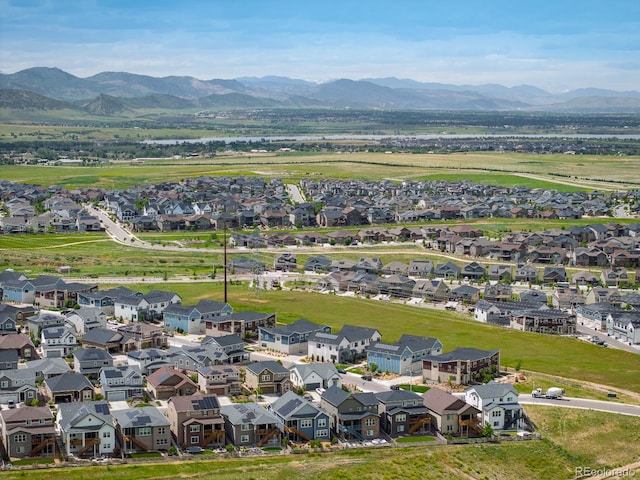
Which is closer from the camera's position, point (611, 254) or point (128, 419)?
point (128, 419)

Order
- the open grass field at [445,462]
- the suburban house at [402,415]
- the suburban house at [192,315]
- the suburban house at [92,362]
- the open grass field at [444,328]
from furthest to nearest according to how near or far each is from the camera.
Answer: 1. the suburban house at [192,315]
2. the open grass field at [444,328]
3. the suburban house at [92,362]
4. the suburban house at [402,415]
5. the open grass field at [445,462]

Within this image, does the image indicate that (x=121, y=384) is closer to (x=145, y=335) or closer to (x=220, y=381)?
(x=220, y=381)

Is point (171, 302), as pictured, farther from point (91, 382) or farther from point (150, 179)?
point (150, 179)

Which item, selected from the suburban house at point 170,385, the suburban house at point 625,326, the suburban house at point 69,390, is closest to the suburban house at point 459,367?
the suburban house at point 170,385

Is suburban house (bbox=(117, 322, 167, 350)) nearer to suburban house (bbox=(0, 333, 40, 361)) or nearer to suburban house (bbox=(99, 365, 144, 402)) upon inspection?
suburban house (bbox=(0, 333, 40, 361))

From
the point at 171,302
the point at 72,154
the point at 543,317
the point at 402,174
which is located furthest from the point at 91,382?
the point at 72,154

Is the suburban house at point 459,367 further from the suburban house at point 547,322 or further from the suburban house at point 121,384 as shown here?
the suburban house at point 121,384
